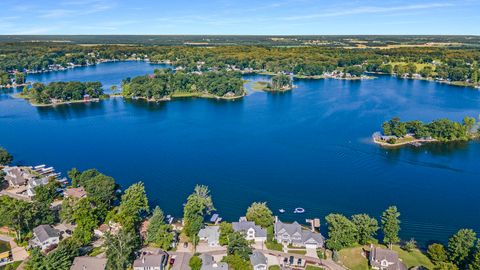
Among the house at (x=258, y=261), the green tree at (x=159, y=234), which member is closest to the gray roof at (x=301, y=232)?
the house at (x=258, y=261)

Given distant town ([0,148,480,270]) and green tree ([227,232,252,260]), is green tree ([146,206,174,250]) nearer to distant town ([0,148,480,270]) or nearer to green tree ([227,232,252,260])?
distant town ([0,148,480,270])

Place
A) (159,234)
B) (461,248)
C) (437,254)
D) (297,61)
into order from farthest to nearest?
(297,61) → (159,234) → (437,254) → (461,248)

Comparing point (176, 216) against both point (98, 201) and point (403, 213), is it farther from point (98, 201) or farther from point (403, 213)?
point (403, 213)

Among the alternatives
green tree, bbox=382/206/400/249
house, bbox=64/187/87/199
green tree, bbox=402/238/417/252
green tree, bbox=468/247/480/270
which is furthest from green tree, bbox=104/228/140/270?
green tree, bbox=468/247/480/270

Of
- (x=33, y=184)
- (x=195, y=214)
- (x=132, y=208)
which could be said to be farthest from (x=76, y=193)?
(x=195, y=214)

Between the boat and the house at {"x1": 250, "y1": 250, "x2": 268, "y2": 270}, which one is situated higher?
the house at {"x1": 250, "y1": 250, "x2": 268, "y2": 270}

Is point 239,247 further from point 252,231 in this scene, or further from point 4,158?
point 4,158

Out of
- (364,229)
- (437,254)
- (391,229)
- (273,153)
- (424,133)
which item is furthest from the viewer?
(424,133)
